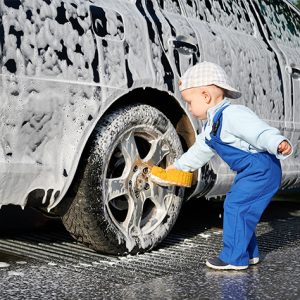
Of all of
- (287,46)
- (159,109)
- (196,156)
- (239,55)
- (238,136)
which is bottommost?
(196,156)

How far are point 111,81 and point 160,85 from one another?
0.38 meters

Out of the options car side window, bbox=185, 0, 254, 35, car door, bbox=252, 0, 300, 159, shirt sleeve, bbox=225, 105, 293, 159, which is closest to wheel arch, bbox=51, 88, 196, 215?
shirt sleeve, bbox=225, 105, 293, 159

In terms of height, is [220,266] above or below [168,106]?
below

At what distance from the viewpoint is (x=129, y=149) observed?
3.82m

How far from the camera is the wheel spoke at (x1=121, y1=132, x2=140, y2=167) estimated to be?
3.80 metres

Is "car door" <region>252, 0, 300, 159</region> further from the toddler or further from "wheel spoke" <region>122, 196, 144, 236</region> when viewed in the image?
"wheel spoke" <region>122, 196, 144, 236</region>

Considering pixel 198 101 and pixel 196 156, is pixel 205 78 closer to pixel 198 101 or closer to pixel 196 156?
pixel 198 101

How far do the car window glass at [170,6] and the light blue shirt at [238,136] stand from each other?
75 centimetres

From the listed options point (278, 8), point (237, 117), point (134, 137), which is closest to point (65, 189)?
point (134, 137)

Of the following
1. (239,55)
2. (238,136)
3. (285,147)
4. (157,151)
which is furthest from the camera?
(239,55)

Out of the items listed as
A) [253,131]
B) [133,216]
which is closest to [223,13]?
[253,131]

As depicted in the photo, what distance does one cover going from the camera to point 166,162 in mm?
4117

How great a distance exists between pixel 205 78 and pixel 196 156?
0.39 m

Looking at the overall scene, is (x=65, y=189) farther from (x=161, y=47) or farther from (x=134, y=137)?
(x=161, y=47)
